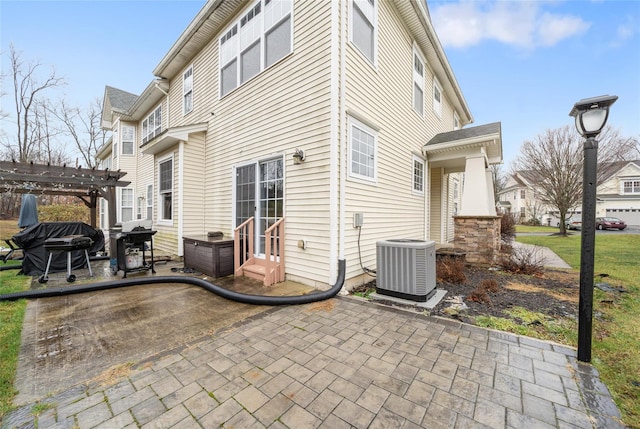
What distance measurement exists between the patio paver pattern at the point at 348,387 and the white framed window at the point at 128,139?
13.6m

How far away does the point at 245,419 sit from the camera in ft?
5.40

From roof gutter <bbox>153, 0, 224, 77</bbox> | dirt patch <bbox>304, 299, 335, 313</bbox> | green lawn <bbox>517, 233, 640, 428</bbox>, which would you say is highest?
roof gutter <bbox>153, 0, 224, 77</bbox>

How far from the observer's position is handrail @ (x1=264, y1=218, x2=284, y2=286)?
4672 millimetres

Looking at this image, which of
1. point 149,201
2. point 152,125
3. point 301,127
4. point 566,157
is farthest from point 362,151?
point 566,157

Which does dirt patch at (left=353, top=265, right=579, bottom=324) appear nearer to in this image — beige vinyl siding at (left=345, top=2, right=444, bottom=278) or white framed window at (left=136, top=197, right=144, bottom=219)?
beige vinyl siding at (left=345, top=2, right=444, bottom=278)

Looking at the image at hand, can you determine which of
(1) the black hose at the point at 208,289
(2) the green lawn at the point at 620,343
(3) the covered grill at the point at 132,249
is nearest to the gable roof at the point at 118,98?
(3) the covered grill at the point at 132,249

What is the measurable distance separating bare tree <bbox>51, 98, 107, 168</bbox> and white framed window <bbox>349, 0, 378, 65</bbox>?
26.8 m

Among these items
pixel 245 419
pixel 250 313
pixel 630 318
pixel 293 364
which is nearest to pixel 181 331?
pixel 250 313

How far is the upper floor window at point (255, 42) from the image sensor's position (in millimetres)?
5281

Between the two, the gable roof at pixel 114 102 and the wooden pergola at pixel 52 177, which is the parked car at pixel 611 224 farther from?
the gable roof at pixel 114 102

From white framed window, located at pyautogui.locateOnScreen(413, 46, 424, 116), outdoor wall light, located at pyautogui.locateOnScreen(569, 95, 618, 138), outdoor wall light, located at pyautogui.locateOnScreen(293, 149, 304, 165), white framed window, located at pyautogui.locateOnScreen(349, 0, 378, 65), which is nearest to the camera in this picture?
outdoor wall light, located at pyautogui.locateOnScreen(569, 95, 618, 138)

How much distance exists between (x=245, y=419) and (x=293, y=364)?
0.67 meters

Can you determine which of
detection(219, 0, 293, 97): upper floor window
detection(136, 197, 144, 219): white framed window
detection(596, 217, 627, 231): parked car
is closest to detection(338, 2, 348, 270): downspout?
detection(219, 0, 293, 97): upper floor window

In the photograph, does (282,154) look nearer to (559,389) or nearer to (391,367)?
(391,367)
